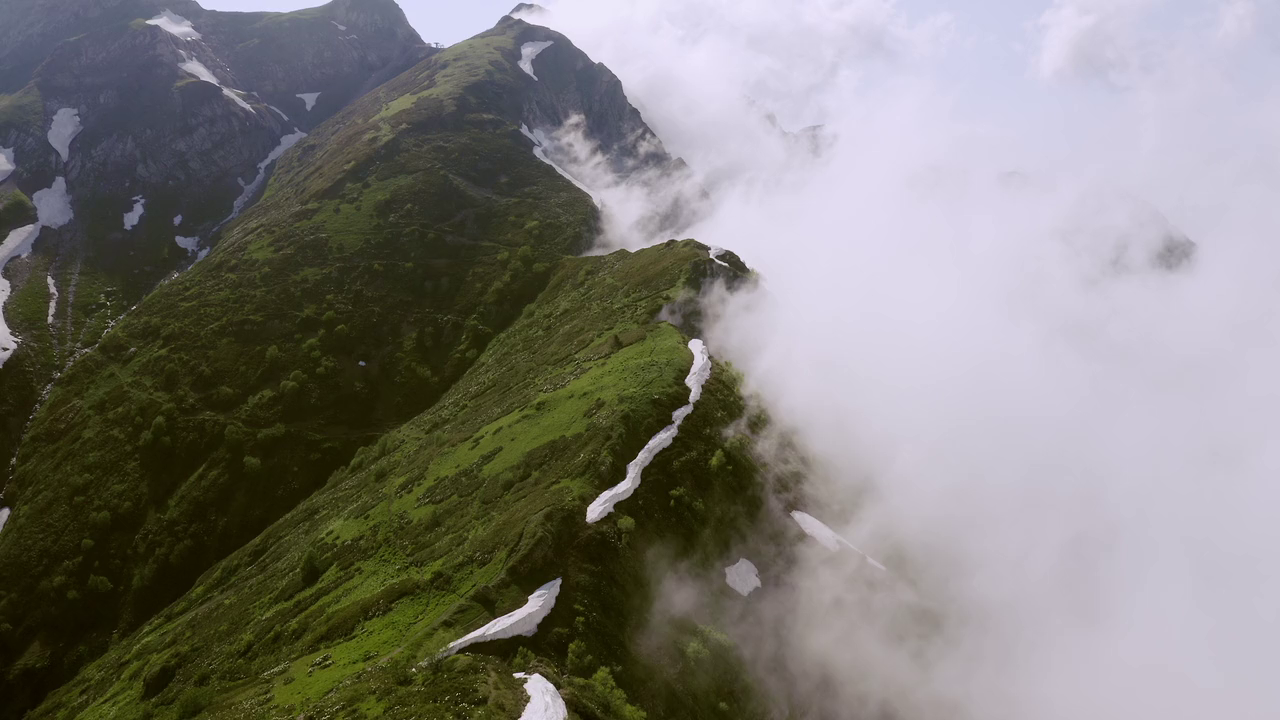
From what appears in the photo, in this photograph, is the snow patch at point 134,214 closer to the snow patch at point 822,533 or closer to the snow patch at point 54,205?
the snow patch at point 54,205

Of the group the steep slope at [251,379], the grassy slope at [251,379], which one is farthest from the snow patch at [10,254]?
the grassy slope at [251,379]

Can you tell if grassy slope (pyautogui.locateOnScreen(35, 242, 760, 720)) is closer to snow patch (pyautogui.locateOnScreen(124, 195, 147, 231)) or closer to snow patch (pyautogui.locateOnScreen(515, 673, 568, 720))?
snow patch (pyautogui.locateOnScreen(515, 673, 568, 720))

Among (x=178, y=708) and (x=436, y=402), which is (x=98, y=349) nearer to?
(x=436, y=402)

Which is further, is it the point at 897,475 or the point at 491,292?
the point at 491,292

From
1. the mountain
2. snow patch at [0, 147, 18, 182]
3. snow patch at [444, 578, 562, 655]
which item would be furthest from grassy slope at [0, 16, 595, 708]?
snow patch at [0, 147, 18, 182]

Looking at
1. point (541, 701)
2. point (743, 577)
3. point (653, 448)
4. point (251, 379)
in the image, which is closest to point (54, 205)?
point (251, 379)

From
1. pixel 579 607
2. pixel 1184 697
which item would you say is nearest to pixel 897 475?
pixel 1184 697
